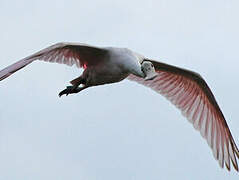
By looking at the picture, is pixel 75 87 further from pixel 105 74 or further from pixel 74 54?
pixel 105 74

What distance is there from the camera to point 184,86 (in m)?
18.2

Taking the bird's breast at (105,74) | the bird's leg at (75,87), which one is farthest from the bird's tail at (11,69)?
the bird's leg at (75,87)

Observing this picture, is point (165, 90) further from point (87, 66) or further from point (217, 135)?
point (87, 66)

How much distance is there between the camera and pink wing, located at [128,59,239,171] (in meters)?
17.9

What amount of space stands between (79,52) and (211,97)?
10.9 ft

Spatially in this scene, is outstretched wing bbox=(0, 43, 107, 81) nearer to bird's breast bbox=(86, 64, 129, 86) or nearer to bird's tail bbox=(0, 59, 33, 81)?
bird's breast bbox=(86, 64, 129, 86)

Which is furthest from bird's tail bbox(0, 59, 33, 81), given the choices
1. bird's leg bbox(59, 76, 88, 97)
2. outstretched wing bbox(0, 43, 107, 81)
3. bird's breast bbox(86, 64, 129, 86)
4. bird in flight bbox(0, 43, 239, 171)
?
bird's leg bbox(59, 76, 88, 97)

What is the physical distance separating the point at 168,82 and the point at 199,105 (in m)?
0.76

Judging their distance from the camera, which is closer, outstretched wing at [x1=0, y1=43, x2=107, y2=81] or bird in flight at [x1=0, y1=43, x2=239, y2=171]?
outstretched wing at [x1=0, y1=43, x2=107, y2=81]

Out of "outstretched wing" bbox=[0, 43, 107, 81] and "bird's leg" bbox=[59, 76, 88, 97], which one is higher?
"outstretched wing" bbox=[0, 43, 107, 81]

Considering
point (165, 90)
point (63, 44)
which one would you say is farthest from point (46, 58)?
point (165, 90)

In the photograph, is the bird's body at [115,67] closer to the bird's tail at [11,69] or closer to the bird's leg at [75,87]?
the bird's leg at [75,87]

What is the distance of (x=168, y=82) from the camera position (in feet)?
59.5

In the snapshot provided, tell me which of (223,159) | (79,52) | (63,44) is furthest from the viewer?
(223,159)
